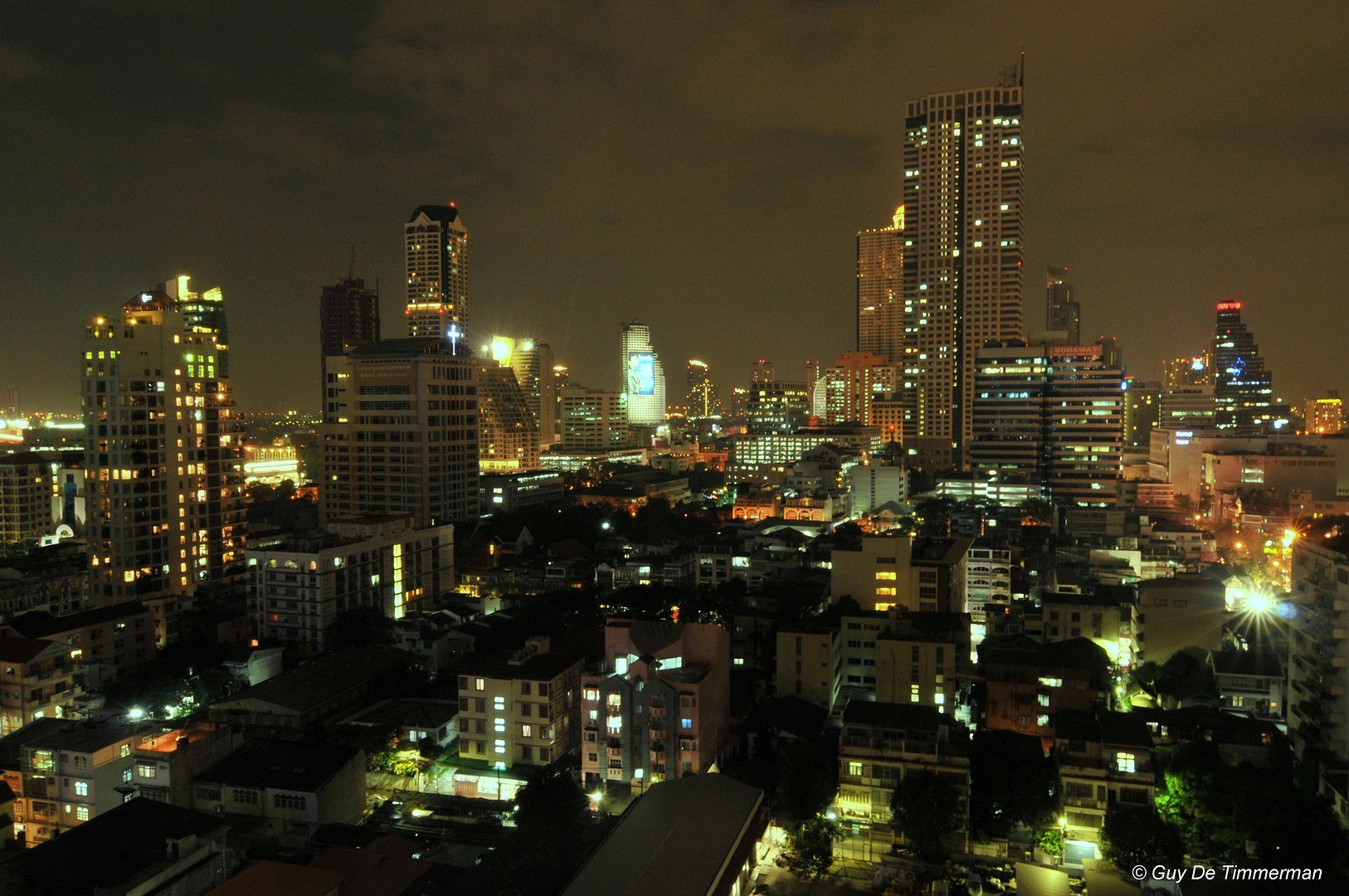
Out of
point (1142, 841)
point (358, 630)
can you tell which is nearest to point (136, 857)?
point (358, 630)

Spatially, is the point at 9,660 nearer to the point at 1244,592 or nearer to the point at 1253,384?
the point at 1244,592

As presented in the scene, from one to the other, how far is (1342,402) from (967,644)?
71.5 meters

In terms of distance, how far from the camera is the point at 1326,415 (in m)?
70.4

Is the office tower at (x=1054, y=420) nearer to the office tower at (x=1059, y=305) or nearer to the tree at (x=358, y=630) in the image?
the office tower at (x=1059, y=305)

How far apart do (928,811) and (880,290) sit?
7684 cm

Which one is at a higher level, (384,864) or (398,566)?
(398,566)

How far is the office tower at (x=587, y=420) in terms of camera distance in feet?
234

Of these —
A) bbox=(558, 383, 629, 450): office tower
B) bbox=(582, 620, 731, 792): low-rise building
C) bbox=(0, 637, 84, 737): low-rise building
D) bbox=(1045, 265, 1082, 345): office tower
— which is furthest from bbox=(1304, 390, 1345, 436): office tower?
bbox=(0, 637, 84, 737): low-rise building

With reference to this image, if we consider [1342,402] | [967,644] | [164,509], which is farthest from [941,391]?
[164,509]

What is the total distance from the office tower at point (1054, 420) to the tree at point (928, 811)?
3149 centimetres

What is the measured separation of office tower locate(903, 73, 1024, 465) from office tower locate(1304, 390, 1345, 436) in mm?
A: 31517

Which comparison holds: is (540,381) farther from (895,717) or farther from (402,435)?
(895,717)

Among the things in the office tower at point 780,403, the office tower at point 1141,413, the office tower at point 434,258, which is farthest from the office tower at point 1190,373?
the office tower at point 434,258

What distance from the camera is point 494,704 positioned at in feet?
49.6
